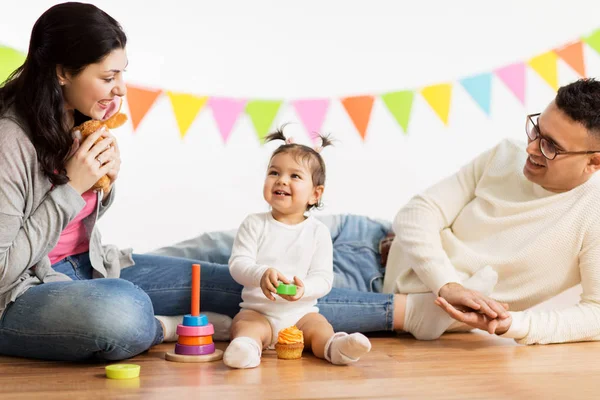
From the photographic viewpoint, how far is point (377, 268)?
7.32 feet

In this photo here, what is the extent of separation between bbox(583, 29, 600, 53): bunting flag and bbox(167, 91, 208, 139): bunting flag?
60.6 inches

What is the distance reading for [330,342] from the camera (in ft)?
5.35

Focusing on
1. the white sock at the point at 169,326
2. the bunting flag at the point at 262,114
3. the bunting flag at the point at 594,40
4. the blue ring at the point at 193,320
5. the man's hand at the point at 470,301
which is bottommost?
the white sock at the point at 169,326

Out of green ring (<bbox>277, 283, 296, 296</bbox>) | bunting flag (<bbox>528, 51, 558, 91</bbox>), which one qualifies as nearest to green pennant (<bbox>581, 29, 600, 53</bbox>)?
bunting flag (<bbox>528, 51, 558, 91</bbox>)

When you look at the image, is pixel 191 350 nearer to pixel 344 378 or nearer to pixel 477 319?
pixel 344 378

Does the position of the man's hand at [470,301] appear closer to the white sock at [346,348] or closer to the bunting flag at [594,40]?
the white sock at [346,348]

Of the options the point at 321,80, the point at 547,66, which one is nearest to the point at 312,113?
the point at 321,80

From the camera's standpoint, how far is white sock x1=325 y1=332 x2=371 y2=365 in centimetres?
154

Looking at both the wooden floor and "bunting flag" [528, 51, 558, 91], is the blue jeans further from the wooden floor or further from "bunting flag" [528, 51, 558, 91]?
"bunting flag" [528, 51, 558, 91]

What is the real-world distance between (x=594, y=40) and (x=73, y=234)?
2217 mm

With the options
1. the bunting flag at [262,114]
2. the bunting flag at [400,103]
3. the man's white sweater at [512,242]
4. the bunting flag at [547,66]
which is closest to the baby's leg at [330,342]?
the man's white sweater at [512,242]

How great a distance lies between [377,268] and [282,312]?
1.75 feet

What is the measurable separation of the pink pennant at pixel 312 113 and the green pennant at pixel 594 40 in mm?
1052

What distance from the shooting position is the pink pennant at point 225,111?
3.09m
